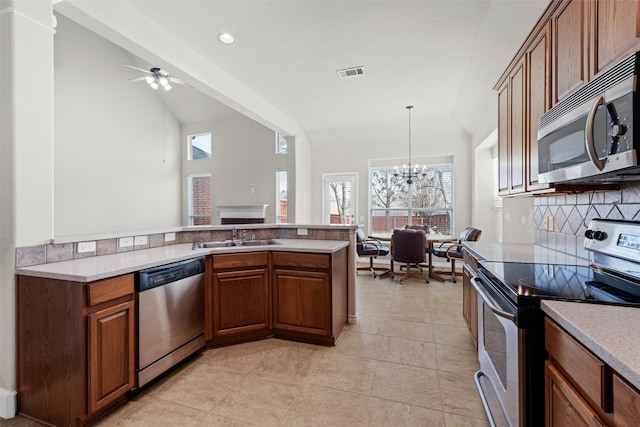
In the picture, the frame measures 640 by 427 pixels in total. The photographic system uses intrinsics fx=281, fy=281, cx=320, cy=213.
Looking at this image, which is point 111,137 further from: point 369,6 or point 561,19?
point 561,19

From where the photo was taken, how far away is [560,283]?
1.26 m

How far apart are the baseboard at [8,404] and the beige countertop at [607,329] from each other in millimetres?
2841

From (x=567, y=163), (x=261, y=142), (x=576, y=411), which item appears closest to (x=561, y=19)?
(x=567, y=163)

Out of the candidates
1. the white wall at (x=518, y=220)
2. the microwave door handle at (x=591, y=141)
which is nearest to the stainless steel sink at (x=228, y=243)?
the microwave door handle at (x=591, y=141)

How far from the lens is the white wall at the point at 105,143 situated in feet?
16.9

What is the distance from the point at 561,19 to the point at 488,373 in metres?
2.07

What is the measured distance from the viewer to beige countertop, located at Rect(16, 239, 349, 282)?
1.57 m

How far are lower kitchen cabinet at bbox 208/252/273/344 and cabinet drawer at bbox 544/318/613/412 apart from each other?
2.08m

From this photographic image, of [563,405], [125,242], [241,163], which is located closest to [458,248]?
[563,405]

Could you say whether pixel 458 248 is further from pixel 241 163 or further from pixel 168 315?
pixel 241 163

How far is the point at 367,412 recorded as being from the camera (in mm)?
1701

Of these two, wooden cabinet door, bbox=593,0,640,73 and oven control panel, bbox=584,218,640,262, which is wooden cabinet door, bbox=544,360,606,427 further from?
wooden cabinet door, bbox=593,0,640,73

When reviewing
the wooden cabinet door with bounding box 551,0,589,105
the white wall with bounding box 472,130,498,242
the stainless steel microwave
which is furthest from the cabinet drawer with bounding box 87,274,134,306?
the white wall with bounding box 472,130,498,242

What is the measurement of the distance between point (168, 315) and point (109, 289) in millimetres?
509
